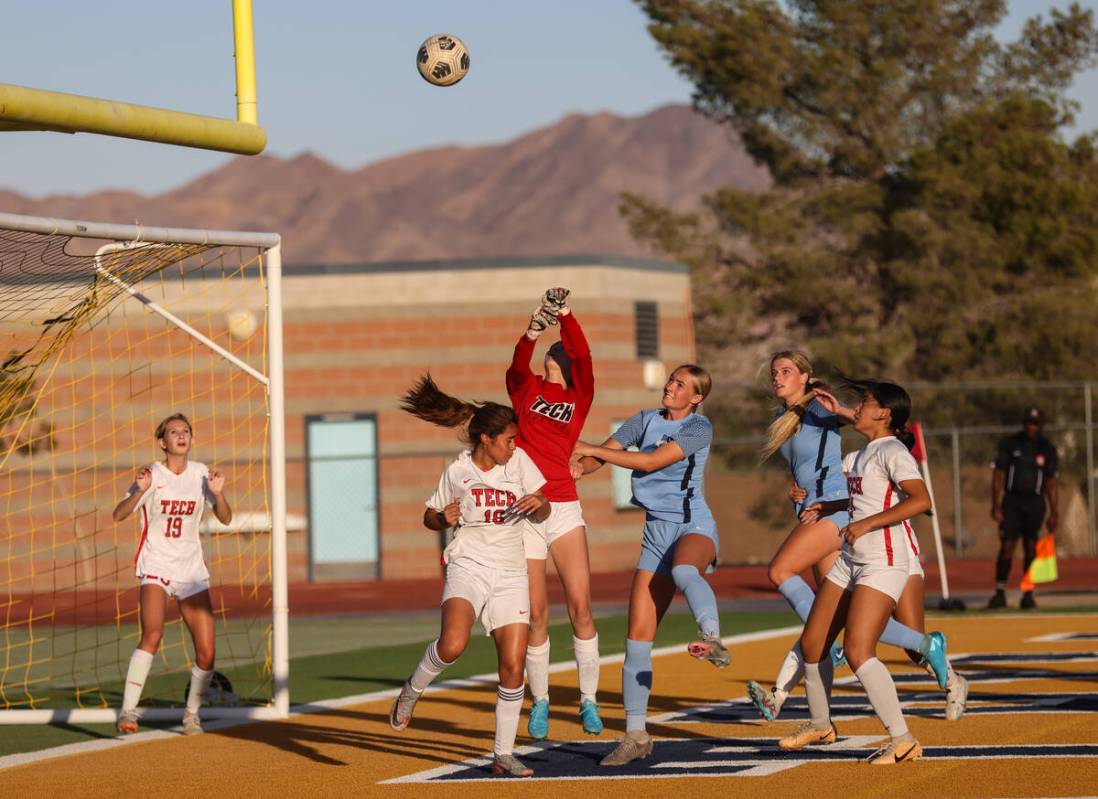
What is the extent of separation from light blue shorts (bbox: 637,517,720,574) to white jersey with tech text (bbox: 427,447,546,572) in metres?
0.98

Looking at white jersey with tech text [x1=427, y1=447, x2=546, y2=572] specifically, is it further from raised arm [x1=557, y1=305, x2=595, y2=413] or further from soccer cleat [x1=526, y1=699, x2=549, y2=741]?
soccer cleat [x1=526, y1=699, x2=549, y2=741]

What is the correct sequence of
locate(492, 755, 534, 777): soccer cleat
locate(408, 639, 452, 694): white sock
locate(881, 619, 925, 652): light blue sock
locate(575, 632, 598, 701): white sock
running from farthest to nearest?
locate(575, 632, 598, 701): white sock < locate(881, 619, 925, 652): light blue sock < locate(408, 639, 452, 694): white sock < locate(492, 755, 534, 777): soccer cleat

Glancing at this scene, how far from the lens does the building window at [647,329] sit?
108ft

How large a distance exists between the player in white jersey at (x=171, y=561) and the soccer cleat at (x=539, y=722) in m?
2.42

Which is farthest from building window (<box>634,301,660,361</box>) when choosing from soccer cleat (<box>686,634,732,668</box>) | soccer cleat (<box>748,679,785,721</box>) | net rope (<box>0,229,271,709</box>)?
soccer cleat (<box>686,634,732,668</box>)

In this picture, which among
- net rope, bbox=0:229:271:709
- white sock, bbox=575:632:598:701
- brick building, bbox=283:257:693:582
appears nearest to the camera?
white sock, bbox=575:632:598:701

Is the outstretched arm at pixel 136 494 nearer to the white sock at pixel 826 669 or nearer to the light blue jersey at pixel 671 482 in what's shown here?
the light blue jersey at pixel 671 482

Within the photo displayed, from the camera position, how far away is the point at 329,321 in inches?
1272

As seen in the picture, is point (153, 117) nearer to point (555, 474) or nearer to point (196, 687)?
point (555, 474)

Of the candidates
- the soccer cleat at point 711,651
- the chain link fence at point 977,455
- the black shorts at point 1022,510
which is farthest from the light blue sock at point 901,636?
the chain link fence at point 977,455

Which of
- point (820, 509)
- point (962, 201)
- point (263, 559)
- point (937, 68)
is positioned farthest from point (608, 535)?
point (820, 509)

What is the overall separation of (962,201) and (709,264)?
6.51m

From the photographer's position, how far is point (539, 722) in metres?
10.6

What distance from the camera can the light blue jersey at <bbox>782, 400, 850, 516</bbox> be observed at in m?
10.6
